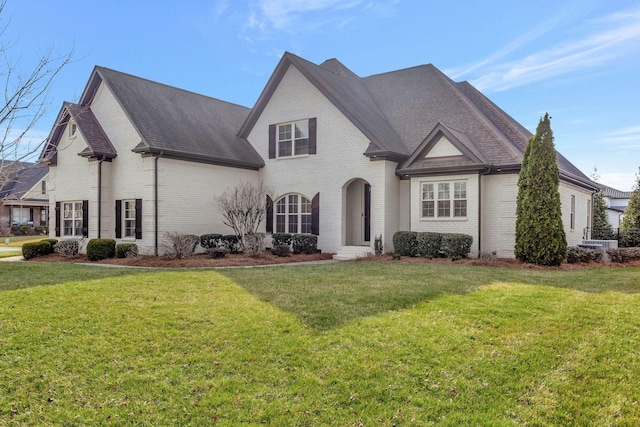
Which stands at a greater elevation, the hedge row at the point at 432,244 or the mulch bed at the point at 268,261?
the hedge row at the point at 432,244

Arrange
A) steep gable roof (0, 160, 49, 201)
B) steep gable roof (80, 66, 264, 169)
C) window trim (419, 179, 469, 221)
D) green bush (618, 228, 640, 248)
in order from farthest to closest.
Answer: green bush (618, 228, 640, 248) < steep gable roof (80, 66, 264, 169) < window trim (419, 179, 469, 221) < steep gable roof (0, 160, 49, 201)

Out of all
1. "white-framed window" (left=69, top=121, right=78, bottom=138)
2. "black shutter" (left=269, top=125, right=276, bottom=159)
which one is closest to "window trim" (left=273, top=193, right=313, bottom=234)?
"black shutter" (left=269, top=125, right=276, bottom=159)

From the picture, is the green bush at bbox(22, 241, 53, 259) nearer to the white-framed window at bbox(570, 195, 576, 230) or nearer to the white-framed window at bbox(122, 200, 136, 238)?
the white-framed window at bbox(122, 200, 136, 238)

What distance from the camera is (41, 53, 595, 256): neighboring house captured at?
1662 centimetres

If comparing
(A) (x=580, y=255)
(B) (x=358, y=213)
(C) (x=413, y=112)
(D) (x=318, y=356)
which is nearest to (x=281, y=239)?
(B) (x=358, y=213)

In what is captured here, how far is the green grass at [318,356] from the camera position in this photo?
4.57 m

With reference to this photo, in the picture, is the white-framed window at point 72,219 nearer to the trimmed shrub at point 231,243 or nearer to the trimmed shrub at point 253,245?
the trimmed shrub at point 231,243

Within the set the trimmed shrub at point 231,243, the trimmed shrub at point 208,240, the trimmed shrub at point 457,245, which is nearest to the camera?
the trimmed shrub at point 457,245

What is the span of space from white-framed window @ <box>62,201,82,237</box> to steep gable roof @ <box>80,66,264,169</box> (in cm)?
442

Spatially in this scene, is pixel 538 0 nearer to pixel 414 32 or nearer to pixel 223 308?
pixel 414 32

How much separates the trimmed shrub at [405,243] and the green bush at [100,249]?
10603 mm

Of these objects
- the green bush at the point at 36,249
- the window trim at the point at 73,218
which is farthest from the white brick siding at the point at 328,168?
the green bush at the point at 36,249

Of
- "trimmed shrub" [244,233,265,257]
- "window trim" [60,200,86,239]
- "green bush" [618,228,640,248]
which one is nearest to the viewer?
"trimmed shrub" [244,233,265,257]

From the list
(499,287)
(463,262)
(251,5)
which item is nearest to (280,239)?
(463,262)
